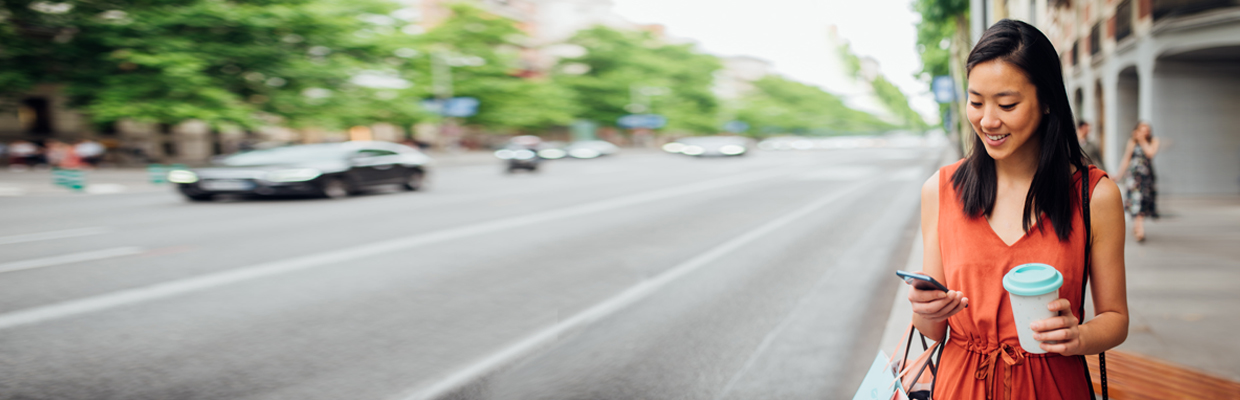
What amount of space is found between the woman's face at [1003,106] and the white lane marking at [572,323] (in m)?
2.95

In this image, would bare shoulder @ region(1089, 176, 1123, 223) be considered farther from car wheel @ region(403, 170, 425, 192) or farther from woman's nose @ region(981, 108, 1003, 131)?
car wheel @ region(403, 170, 425, 192)

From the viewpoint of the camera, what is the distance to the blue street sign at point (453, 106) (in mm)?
45847

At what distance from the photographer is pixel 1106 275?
5.28ft

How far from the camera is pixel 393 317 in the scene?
5453 millimetres

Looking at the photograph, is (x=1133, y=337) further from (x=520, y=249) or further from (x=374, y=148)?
(x=374, y=148)

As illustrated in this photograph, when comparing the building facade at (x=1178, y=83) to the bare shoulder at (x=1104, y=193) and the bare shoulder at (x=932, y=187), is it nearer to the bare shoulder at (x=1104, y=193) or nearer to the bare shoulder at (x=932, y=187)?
the bare shoulder at (x=932, y=187)

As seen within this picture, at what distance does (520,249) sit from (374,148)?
9.84 metres

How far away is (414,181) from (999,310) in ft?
58.9

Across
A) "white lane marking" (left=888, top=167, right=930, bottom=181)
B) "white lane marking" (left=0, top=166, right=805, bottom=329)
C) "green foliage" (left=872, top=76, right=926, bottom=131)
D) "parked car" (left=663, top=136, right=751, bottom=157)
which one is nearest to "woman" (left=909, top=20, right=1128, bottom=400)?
"white lane marking" (left=0, top=166, right=805, bottom=329)

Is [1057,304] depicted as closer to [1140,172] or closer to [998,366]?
[998,366]

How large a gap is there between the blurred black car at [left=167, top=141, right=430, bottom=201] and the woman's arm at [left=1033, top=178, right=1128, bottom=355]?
15.4m

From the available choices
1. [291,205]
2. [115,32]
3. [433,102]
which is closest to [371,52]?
[115,32]

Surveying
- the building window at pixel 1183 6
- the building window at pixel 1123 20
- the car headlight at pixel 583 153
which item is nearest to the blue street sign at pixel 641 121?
the car headlight at pixel 583 153

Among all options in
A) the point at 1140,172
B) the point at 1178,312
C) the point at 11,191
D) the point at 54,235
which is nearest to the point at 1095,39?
the point at 1140,172
